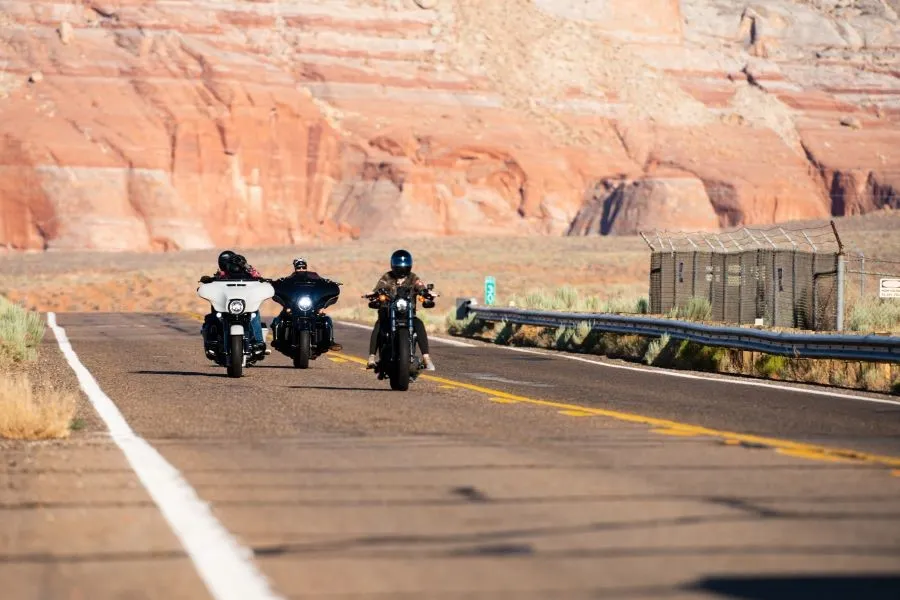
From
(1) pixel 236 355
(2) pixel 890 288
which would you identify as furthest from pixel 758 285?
(1) pixel 236 355

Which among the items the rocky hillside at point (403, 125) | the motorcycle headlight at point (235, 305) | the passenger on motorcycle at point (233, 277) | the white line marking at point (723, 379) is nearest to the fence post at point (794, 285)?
the white line marking at point (723, 379)

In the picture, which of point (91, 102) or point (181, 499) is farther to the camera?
point (91, 102)

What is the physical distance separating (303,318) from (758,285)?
45.9 ft

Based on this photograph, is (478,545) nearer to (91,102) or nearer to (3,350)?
(3,350)

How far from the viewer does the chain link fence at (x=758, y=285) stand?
32062 millimetres

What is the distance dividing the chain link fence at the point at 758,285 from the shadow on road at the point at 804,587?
22188 mm

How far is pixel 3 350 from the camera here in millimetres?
24234

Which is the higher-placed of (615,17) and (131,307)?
(615,17)

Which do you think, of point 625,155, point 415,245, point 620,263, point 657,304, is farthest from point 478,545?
point 625,155

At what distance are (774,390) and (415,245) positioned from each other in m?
91.0

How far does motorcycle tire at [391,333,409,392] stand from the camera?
1791 cm

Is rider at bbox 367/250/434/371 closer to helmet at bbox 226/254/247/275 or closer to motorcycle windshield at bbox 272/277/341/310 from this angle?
helmet at bbox 226/254/247/275

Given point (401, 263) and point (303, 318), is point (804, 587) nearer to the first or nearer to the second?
point (401, 263)

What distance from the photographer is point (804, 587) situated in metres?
6.71
